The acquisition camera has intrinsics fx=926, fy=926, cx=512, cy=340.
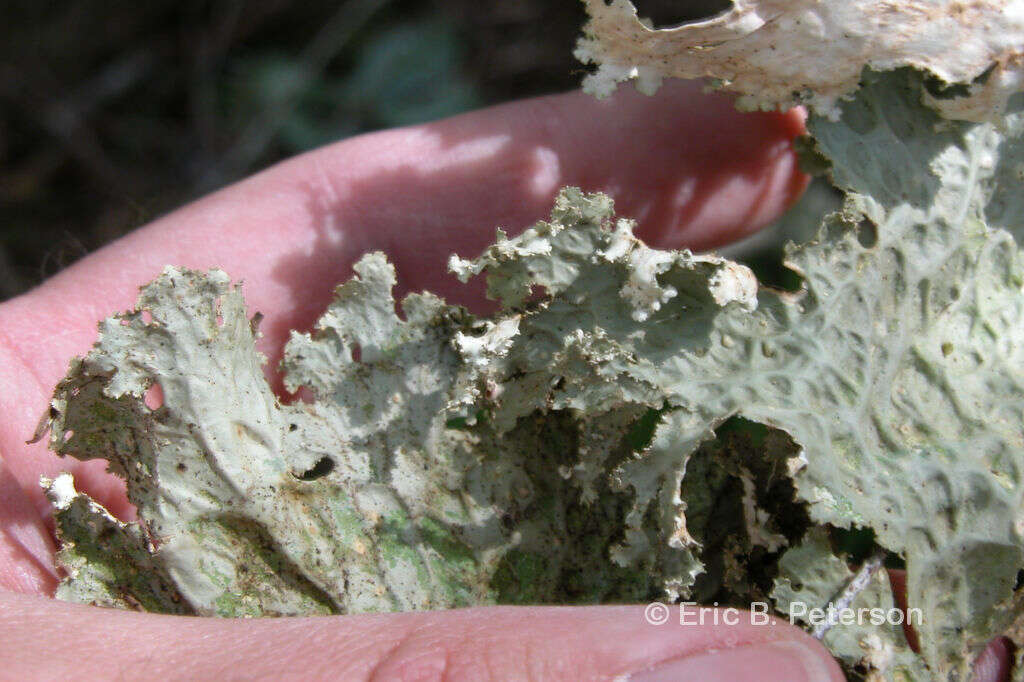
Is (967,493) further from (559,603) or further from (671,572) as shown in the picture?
(559,603)

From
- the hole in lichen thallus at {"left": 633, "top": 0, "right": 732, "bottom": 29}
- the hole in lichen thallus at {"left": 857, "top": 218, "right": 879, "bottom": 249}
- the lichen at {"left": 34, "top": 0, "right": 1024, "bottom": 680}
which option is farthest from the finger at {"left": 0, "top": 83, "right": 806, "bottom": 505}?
the hole in lichen thallus at {"left": 633, "top": 0, "right": 732, "bottom": 29}

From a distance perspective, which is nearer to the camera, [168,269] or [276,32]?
[168,269]

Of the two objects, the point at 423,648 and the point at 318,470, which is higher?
the point at 423,648

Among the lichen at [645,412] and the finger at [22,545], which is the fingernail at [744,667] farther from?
the finger at [22,545]

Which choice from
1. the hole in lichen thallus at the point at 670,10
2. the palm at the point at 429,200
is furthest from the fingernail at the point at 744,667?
the hole in lichen thallus at the point at 670,10

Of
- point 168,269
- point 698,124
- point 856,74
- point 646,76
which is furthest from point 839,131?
point 168,269

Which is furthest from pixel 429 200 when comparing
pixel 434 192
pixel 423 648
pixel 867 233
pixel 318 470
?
pixel 423 648

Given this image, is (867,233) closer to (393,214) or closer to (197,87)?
(393,214)
